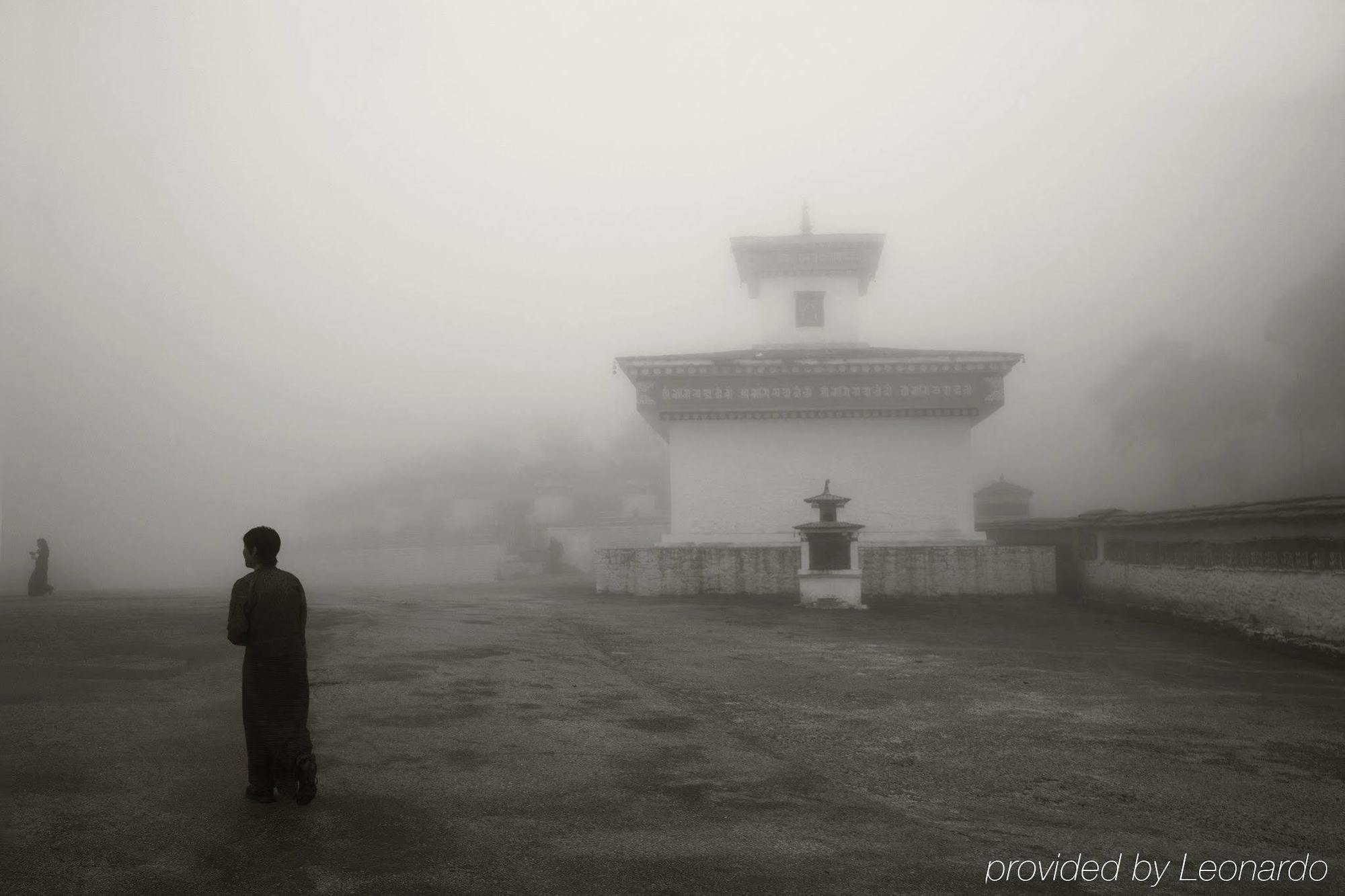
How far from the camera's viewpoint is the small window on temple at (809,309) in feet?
87.1

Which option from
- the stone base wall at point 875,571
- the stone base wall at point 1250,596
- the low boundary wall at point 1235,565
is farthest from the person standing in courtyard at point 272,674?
the stone base wall at point 875,571

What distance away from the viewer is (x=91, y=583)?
49312 mm

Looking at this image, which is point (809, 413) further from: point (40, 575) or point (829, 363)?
point (40, 575)

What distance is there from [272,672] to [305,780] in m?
0.64

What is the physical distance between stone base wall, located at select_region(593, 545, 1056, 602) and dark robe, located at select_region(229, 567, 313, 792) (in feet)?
45.7

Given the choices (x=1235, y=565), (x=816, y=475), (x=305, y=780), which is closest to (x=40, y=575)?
(x=816, y=475)

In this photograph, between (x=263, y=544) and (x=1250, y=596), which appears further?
(x=1250, y=596)

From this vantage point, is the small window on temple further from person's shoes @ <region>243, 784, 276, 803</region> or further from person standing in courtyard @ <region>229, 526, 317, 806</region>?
person's shoes @ <region>243, 784, 276, 803</region>

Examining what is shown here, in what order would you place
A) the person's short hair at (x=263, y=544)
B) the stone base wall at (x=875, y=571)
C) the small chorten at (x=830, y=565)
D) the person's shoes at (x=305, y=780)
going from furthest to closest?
the stone base wall at (x=875, y=571) → the small chorten at (x=830, y=565) → the person's short hair at (x=263, y=544) → the person's shoes at (x=305, y=780)

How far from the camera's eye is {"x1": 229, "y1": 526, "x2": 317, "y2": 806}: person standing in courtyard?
530 centimetres

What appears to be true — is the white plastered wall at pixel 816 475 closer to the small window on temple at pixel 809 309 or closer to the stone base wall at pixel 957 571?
the stone base wall at pixel 957 571

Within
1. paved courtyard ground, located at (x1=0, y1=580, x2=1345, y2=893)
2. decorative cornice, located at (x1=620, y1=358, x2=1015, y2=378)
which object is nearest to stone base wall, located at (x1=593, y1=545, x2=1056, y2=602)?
decorative cornice, located at (x1=620, y1=358, x2=1015, y2=378)

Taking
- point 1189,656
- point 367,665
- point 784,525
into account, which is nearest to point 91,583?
point 784,525

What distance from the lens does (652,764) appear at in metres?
6.27
